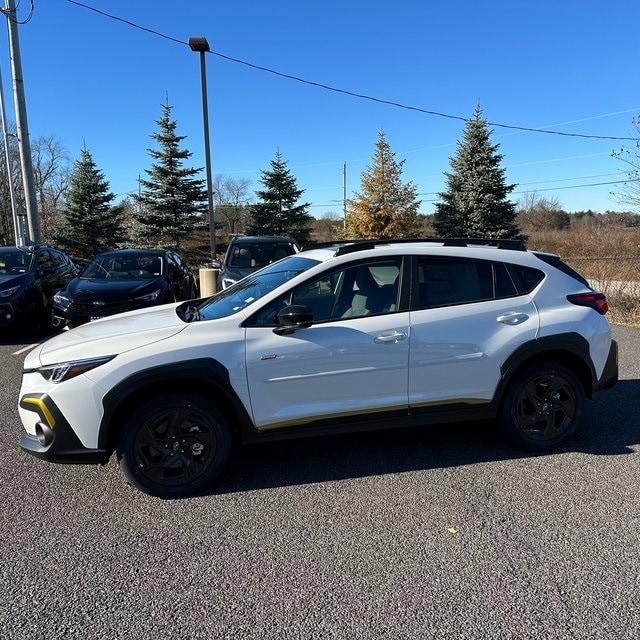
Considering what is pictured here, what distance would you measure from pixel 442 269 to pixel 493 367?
33.2 inches

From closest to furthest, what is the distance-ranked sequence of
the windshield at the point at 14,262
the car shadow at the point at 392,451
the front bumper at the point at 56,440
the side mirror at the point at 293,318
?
1. the front bumper at the point at 56,440
2. the side mirror at the point at 293,318
3. the car shadow at the point at 392,451
4. the windshield at the point at 14,262

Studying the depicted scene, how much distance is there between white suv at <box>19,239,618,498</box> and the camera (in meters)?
3.21

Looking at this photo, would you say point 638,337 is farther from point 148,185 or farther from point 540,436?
point 148,185

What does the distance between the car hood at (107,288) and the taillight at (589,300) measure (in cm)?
667

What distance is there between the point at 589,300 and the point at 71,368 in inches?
155

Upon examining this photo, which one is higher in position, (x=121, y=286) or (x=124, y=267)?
(x=124, y=267)

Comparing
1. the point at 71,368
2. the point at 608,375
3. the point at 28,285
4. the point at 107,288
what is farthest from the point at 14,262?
the point at 608,375

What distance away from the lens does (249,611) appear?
2289mm

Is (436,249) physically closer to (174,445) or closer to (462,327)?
(462,327)

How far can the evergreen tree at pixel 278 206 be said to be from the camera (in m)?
28.8

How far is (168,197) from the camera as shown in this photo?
1035 inches

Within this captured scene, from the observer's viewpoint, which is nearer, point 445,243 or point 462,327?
point 462,327

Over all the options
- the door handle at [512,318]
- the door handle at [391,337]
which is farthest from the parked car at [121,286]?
the door handle at [512,318]

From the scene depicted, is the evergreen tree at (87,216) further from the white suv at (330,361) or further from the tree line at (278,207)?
the white suv at (330,361)
